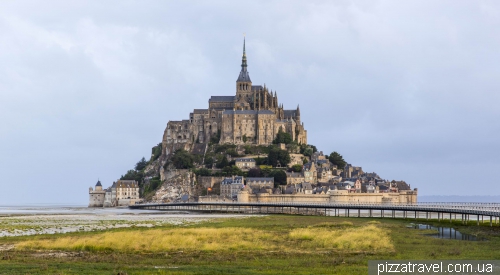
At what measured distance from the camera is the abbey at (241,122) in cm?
16275

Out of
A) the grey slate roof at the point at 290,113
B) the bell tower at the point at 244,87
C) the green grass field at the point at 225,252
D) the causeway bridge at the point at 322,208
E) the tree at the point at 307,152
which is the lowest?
the causeway bridge at the point at 322,208

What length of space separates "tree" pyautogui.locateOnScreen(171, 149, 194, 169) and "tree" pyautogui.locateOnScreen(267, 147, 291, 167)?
18434 mm

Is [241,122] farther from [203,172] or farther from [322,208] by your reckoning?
[322,208]

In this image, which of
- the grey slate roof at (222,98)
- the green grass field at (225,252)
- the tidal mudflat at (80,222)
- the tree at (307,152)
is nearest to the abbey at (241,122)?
the grey slate roof at (222,98)

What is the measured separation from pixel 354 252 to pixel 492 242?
44.0 ft

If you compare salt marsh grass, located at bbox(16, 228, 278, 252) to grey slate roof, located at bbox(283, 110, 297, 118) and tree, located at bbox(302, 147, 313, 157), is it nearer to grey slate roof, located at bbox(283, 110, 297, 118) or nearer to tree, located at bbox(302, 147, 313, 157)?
tree, located at bbox(302, 147, 313, 157)

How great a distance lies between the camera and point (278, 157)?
6058 inches

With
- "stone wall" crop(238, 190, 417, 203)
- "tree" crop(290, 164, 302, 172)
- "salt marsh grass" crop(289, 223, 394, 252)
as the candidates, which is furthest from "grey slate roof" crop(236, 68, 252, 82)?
"salt marsh grass" crop(289, 223, 394, 252)

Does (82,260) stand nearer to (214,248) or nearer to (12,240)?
(214,248)

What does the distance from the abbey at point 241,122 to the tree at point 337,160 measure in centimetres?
838

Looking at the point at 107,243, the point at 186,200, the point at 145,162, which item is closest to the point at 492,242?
the point at 107,243

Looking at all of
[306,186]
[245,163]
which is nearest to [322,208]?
[306,186]

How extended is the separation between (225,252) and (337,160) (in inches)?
5114

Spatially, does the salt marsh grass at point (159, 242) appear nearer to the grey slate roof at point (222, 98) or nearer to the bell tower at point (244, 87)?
the bell tower at point (244, 87)
